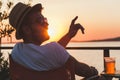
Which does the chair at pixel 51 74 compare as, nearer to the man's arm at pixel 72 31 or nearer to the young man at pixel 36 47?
the young man at pixel 36 47

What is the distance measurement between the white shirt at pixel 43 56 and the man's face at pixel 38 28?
76mm

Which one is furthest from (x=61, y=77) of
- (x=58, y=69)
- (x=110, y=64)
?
(x=110, y=64)

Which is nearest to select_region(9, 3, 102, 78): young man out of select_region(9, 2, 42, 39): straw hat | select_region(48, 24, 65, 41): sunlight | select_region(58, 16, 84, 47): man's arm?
select_region(9, 2, 42, 39): straw hat

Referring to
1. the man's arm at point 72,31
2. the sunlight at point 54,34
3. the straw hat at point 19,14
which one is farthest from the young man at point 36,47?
the man's arm at point 72,31

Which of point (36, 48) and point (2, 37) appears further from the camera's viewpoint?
point (2, 37)

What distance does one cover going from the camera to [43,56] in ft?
8.04

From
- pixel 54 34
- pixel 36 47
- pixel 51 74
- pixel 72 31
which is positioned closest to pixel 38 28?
pixel 36 47

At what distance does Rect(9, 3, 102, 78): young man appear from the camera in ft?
7.98

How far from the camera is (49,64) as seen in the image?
2443 millimetres

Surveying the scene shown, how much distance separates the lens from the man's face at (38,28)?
8.38ft

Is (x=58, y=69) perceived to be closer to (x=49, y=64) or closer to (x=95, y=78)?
(x=49, y=64)

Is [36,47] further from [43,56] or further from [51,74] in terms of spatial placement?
[51,74]

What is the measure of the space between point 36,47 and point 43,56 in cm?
8

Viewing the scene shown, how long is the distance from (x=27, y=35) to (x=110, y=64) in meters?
1.17
